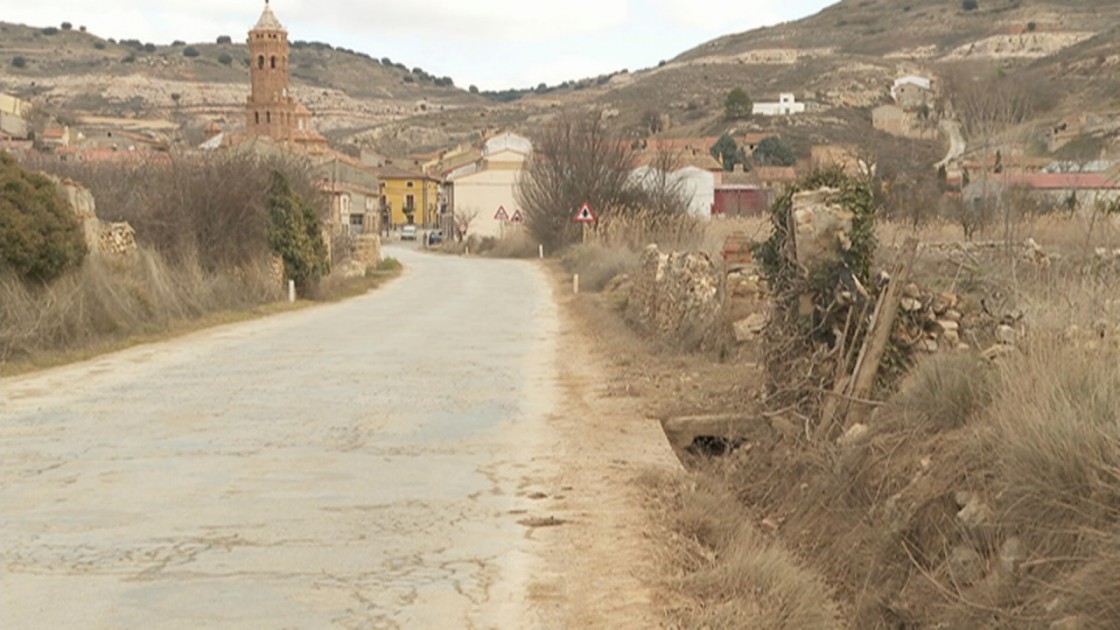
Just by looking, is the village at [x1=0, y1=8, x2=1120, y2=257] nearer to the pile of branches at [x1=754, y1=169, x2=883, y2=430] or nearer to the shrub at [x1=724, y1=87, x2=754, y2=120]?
the shrub at [x1=724, y1=87, x2=754, y2=120]

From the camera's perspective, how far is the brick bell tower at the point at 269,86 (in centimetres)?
12369

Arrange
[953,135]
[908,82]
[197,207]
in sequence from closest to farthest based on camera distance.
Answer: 1. [197,207]
2. [953,135]
3. [908,82]

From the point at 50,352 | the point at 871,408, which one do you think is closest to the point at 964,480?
the point at 871,408

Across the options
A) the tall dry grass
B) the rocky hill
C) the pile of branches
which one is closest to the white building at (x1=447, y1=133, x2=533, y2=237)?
the rocky hill

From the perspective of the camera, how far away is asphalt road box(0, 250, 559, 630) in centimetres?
679

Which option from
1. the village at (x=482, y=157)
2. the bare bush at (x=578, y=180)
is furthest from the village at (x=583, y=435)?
the bare bush at (x=578, y=180)

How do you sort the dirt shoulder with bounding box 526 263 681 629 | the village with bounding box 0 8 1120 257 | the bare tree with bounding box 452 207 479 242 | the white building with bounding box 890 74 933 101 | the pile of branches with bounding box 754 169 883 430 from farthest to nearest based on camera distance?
the white building with bounding box 890 74 933 101
the bare tree with bounding box 452 207 479 242
the village with bounding box 0 8 1120 257
the pile of branches with bounding box 754 169 883 430
the dirt shoulder with bounding box 526 263 681 629

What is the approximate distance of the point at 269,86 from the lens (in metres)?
125

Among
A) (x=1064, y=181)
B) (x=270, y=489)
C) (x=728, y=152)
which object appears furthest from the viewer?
(x=728, y=152)

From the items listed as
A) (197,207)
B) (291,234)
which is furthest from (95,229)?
(291,234)

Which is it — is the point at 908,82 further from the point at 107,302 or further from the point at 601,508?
the point at 601,508

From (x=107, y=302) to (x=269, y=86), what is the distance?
357 feet

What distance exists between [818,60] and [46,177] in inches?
6343

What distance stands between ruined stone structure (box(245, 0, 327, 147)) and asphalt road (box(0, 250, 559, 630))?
108434 millimetres
